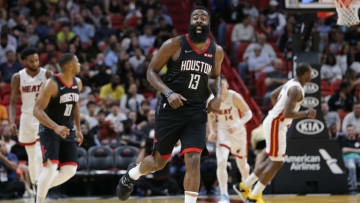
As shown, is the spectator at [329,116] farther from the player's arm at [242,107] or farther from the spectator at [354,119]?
the player's arm at [242,107]

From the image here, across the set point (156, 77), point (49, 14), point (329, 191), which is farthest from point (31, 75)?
point (49, 14)

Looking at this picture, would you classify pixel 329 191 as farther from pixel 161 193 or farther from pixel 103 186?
pixel 103 186

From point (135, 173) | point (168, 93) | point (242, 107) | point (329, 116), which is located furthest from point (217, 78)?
point (329, 116)

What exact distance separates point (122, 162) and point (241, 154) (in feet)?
9.54

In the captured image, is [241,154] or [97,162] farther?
[97,162]

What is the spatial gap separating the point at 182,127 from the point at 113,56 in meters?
9.51

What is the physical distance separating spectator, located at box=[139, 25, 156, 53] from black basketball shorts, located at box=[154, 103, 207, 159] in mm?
10149

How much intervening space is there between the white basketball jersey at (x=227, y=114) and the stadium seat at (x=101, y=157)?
2836 millimetres

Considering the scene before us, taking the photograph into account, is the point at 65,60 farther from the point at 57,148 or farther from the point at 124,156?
the point at 124,156

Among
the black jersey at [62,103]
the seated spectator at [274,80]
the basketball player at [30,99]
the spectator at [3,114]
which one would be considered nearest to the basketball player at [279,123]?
the black jersey at [62,103]

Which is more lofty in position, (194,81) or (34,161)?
(194,81)

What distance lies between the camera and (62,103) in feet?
23.7

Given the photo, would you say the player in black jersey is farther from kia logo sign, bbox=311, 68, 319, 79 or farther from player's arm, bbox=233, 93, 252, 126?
kia logo sign, bbox=311, 68, 319, 79

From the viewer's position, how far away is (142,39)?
648 inches
